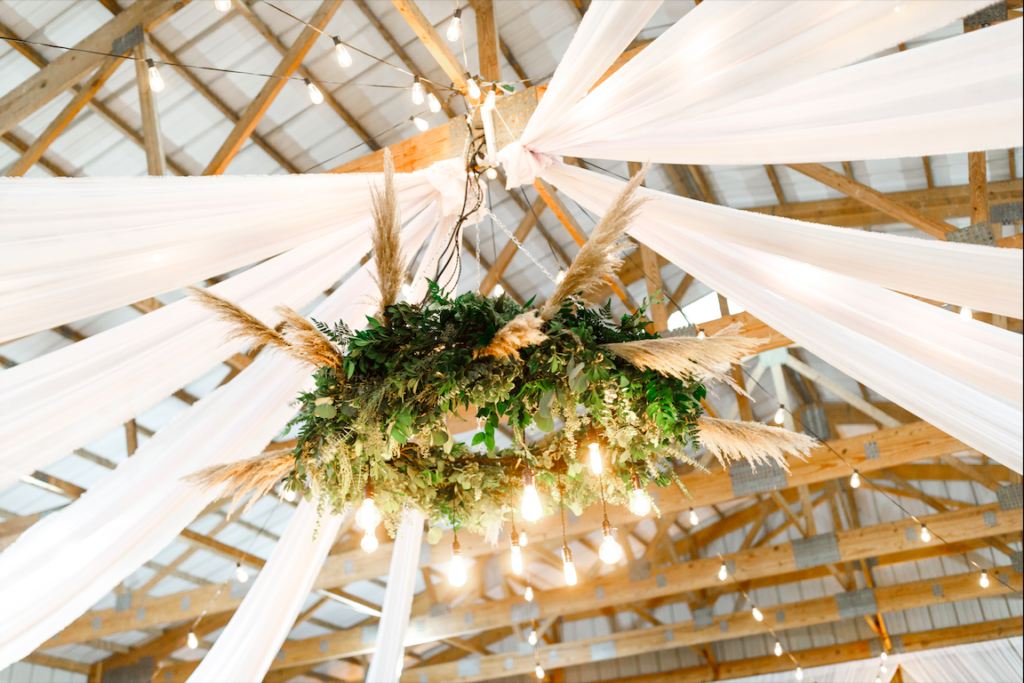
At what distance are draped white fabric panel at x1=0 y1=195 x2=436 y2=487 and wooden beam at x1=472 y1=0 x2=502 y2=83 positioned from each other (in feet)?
4.94

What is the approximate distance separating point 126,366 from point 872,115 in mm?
2360

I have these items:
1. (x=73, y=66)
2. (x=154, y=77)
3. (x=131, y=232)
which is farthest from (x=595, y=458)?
(x=73, y=66)

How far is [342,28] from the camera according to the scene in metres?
5.14

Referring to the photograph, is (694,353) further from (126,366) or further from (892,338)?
(126,366)

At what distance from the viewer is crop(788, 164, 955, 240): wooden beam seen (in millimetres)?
5129

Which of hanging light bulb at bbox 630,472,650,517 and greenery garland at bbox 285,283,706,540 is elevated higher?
greenery garland at bbox 285,283,706,540

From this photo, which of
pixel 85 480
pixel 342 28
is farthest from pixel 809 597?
pixel 342 28

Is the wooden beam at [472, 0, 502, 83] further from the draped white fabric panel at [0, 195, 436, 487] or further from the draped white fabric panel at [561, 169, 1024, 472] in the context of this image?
the draped white fabric panel at [561, 169, 1024, 472]

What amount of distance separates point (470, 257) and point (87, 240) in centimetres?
482

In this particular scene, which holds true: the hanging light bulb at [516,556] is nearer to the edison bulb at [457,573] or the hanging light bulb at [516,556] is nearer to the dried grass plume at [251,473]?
the edison bulb at [457,573]

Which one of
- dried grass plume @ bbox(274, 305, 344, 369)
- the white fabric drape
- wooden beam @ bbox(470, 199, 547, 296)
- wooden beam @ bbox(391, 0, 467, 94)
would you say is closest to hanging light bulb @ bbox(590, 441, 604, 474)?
dried grass plume @ bbox(274, 305, 344, 369)

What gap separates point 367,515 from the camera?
2439 mm

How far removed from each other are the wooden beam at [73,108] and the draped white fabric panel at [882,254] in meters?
2.98

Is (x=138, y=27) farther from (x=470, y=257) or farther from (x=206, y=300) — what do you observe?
(x=470, y=257)
